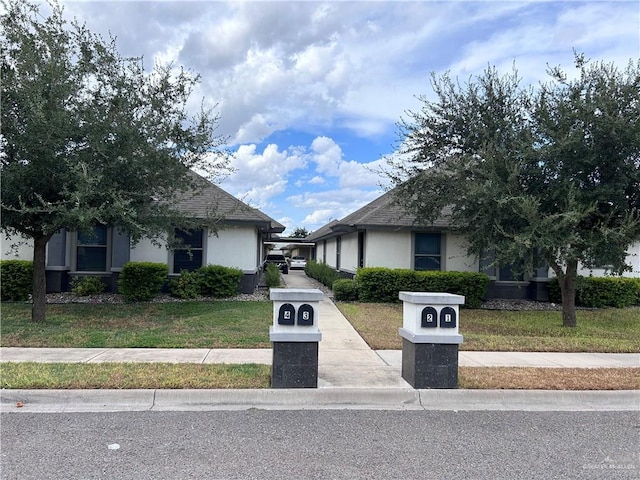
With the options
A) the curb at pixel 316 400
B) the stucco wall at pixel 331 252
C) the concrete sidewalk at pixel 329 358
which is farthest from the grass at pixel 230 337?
the stucco wall at pixel 331 252

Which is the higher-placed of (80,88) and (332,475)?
(80,88)

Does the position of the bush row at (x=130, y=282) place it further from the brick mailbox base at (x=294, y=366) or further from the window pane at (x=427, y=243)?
the brick mailbox base at (x=294, y=366)

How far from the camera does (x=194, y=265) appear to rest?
15547 mm

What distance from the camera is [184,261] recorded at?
50.7ft

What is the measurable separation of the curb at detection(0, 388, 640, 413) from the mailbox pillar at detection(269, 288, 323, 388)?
0.21 meters

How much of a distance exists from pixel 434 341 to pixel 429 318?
30 cm

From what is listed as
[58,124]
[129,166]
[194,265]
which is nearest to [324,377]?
[129,166]

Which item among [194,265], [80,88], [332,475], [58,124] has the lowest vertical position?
[332,475]

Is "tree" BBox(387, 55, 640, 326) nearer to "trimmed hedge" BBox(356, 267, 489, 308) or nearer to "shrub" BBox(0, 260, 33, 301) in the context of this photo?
"trimmed hedge" BBox(356, 267, 489, 308)

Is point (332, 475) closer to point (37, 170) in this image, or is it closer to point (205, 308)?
point (37, 170)

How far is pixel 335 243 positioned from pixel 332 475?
2089cm

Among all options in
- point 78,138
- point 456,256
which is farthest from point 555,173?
point 78,138

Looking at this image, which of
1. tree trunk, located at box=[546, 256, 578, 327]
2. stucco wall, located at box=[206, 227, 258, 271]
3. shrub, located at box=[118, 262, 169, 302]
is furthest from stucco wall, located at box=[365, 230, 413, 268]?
shrub, located at box=[118, 262, 169, 302]

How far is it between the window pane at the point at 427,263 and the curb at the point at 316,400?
10540mm
